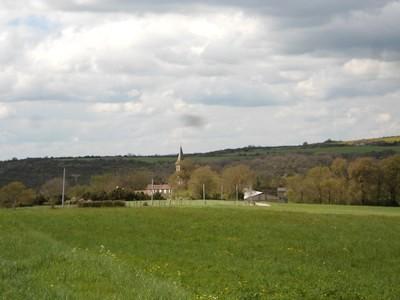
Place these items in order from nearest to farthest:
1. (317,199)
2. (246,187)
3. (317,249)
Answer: (317,249) → (317,199) → (246,187)

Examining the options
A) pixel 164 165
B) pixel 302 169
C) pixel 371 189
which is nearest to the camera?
pixel 371 189

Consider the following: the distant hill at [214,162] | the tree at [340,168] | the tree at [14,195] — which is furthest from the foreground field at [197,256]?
the distant hill at [214,162]

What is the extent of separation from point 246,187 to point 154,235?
89.7 meters

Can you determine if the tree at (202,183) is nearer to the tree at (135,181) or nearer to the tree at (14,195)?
the tree at (135,181)

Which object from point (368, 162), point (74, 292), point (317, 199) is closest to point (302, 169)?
point (317, 199)

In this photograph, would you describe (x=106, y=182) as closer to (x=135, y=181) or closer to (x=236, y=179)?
(x=135, y=181)

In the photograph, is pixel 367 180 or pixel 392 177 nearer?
pixel 392 177

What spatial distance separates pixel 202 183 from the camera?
367 ft

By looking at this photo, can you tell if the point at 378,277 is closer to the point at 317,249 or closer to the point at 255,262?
the point at 255,262

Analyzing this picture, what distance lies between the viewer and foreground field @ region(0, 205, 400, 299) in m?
17.1

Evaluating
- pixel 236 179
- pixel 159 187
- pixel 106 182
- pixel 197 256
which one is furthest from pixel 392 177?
pixel 197 256

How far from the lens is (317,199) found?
366ft

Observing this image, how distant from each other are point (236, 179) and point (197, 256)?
94039mm

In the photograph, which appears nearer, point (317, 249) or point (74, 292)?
point (74, 292)
